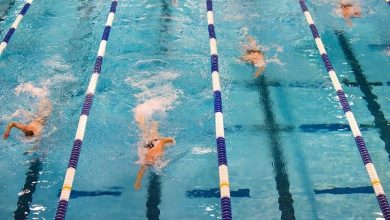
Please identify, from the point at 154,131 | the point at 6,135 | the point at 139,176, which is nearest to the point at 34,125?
the point at 6,135

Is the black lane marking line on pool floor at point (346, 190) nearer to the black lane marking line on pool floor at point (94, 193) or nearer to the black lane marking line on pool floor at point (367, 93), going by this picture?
the black lane marking line on pool floor at point (367, 93)

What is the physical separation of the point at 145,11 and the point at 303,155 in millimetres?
4437

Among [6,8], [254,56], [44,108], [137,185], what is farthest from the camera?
[6,8]

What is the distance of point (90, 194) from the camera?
4484mm

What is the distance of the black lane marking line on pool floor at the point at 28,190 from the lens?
427 cm

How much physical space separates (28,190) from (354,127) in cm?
386

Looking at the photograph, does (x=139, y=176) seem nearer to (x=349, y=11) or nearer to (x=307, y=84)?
(x=307, y=84)

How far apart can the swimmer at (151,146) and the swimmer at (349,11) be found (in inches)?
172

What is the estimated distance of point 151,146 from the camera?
4984mm

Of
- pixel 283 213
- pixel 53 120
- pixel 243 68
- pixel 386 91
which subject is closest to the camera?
pixel 283 213

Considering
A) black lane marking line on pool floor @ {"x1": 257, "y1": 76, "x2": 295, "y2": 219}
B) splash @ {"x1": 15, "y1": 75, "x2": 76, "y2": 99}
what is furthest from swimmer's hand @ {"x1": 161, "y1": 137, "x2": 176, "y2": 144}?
splash @ {"x1": 15, "y1": 75, "x2": 76, "y2": 99}

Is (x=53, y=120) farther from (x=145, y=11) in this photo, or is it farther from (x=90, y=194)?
(x=145, y=11)

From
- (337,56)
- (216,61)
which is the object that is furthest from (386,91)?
(216,61)

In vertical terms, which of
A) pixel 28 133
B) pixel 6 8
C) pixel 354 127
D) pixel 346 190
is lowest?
pixel 346 190
